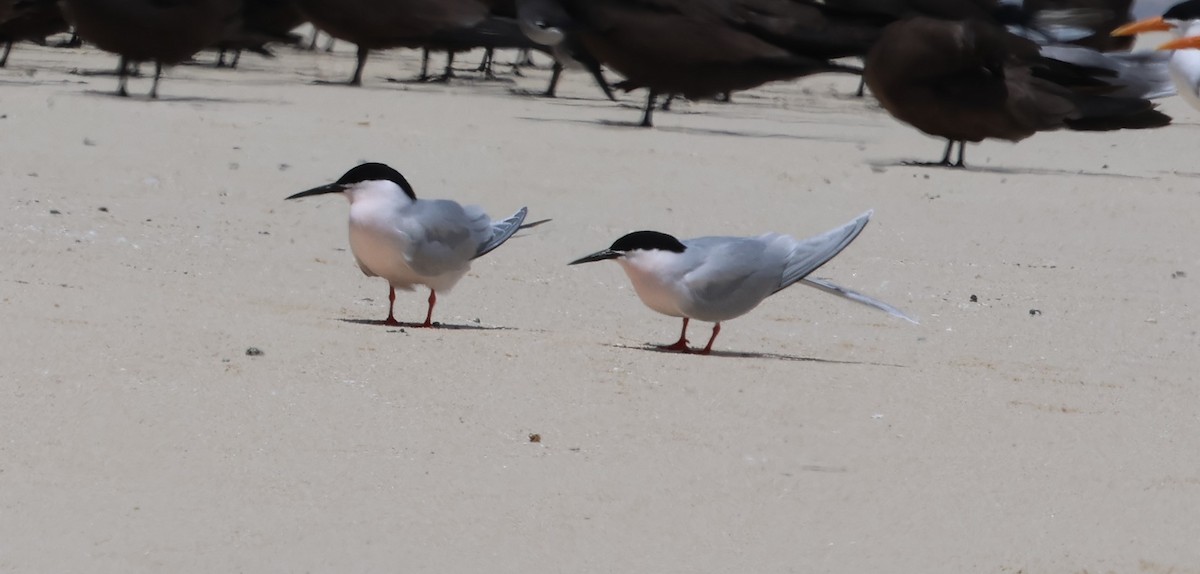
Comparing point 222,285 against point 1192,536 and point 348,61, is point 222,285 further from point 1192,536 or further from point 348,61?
point 348,61

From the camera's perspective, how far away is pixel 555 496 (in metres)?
3.53

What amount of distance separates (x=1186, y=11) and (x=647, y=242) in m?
8.62

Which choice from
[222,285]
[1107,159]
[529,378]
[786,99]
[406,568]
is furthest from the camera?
[786,99]

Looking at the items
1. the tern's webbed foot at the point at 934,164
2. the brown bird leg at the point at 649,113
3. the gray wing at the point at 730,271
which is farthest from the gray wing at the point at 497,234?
the brown bird leg at the point at 649,113

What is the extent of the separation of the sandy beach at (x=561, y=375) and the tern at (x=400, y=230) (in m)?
0.19

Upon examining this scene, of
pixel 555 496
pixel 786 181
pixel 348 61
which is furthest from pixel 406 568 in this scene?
pixel 348 61

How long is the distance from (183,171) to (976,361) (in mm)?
3636

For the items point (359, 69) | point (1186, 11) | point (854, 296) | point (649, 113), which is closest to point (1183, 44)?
point (649, 113)

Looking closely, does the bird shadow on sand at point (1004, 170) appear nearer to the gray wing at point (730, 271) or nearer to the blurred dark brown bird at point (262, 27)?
the blurred dark brown bird at point (262, 27)

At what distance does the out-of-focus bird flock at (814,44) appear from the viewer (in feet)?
31.6

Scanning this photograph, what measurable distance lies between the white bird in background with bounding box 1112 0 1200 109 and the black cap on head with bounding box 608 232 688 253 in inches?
205

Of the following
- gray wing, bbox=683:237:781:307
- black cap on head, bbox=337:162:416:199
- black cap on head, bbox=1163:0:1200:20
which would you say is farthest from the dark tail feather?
black cap on head, bbox=337:162:416:199

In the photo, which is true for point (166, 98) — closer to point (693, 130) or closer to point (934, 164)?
point (693, 130)

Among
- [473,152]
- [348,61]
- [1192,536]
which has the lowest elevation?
[348,61]
